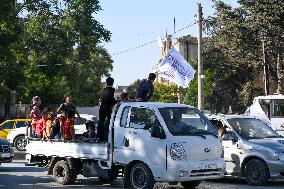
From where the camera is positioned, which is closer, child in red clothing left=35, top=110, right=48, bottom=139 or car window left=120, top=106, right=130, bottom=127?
car window left=120, top=106, right=130, bottom=127

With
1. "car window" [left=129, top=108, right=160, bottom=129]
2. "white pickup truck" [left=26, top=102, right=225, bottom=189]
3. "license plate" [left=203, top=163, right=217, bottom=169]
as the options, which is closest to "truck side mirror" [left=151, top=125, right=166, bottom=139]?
"white pickup truck" [left=26, top=102, right=225, bottom=189]

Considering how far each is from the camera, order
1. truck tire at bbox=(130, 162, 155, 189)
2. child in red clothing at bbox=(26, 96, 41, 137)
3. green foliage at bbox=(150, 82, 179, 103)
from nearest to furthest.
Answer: truck tire at bbox=(130, 162, 155, 189), child in red clothing at bbox=(26, 96, 41, 137), green foliage at bbox=(150, 82, 179, 103)

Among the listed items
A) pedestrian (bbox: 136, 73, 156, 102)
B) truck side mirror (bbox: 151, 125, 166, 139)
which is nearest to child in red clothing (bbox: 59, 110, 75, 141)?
pedestrian (bbox: 136, 73, 156, 102)

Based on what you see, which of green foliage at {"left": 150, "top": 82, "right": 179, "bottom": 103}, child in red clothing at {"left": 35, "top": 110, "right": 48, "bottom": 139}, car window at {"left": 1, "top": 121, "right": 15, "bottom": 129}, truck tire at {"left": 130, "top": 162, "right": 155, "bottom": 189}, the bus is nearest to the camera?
truck tire at {"left": 130, "top": 162, "right": 155, "bottom": 189}

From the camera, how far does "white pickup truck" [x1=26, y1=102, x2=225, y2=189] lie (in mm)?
11648


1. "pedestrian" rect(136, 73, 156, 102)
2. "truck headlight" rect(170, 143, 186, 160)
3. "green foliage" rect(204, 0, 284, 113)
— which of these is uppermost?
"green foliage" rect(204, 0, 284, 113)

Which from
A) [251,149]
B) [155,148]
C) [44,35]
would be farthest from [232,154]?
[44,35]

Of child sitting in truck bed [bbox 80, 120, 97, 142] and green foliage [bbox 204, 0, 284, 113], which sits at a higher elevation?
green foliage [bbox 204, 0, 284, 113]

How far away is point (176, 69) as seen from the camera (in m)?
24.0

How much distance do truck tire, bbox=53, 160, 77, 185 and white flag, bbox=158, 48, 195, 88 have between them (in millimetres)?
10190

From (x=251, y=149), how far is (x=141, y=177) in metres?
3.45

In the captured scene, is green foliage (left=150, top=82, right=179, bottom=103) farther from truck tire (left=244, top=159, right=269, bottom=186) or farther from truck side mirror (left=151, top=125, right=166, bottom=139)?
truck side mirror (left=151, top=125, right=166, bottom=139)

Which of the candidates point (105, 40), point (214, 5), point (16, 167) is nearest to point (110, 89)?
point (16, 167)

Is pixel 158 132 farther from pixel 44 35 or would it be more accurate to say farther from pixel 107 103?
pixel 44 35
